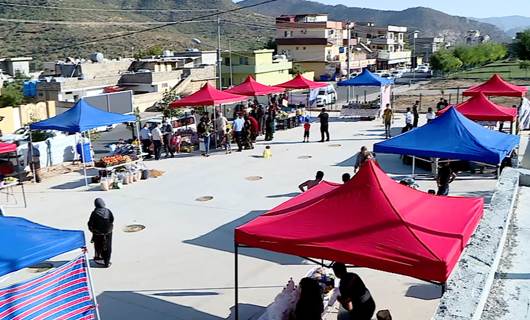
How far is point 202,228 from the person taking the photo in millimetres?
11938

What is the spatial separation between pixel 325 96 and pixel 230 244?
31.4 m

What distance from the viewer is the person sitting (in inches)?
255

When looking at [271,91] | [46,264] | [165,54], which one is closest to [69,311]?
[46,264]

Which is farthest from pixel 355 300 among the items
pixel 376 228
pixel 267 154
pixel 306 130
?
pixel 306 130

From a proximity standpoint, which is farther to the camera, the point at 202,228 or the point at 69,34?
the point at 69,34

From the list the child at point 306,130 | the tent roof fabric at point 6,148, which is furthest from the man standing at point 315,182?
the child at point 306,130

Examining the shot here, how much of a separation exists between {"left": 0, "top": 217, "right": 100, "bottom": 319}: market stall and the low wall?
14.3ft

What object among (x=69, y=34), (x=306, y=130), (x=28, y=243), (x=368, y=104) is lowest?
(x=306, y=130)

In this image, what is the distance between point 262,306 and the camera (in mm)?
8219

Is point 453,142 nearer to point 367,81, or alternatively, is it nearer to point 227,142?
point 227,142

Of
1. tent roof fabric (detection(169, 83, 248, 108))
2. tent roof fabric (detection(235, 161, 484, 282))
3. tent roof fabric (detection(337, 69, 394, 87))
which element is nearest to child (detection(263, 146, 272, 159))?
tent roof fabric (detection(169, 83, 248, 108))

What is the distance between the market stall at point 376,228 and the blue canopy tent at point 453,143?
17.3 ft

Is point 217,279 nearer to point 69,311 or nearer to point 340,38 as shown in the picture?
point 69,311

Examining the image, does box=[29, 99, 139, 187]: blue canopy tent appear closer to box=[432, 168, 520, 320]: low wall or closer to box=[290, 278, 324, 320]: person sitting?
box=[290, 278, 324, 320]: person sitting
